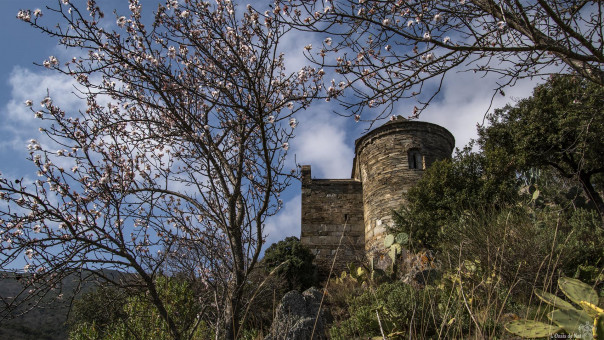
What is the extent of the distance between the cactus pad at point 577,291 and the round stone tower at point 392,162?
10402 millimetres

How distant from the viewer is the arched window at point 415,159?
50.3 feet

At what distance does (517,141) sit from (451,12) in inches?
473

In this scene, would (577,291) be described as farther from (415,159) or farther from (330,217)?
(330,217)

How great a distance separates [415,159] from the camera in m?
15.5

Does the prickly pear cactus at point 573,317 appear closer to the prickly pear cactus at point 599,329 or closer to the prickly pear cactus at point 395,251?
the prickly pear cactus at point 599,329

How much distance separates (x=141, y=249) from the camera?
5309mm

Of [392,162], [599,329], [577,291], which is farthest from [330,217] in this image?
[599,329]

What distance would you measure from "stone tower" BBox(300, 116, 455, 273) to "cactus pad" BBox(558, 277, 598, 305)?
10.4 meters

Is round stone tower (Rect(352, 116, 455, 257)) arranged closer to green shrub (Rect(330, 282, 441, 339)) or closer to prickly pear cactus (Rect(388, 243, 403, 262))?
prickly pear cactus (Rect(388, 243, 403, 262))

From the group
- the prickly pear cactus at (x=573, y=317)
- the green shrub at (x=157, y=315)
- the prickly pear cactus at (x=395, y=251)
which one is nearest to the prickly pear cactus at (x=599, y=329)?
the prickly pear cactus at (x=573, y=317)

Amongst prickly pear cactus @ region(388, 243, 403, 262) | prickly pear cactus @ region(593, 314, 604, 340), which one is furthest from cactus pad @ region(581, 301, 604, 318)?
prickly pear cactus @ region(388, 243, 403, 262)

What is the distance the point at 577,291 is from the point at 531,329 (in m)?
0.66

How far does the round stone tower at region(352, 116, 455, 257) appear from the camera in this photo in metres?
14.7

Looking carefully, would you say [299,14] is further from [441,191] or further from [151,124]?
[441,191]
